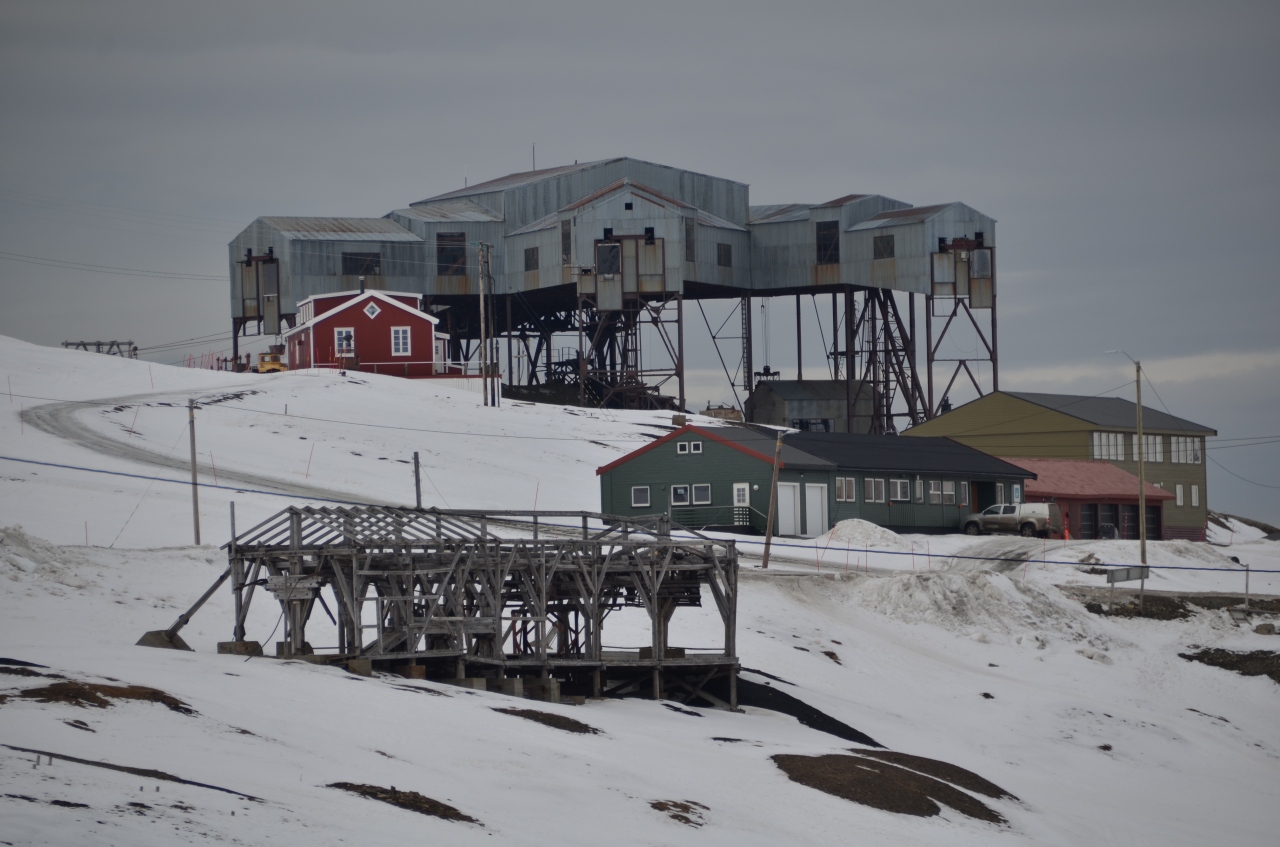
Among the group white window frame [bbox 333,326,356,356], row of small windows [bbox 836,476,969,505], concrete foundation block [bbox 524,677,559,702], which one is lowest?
concrete foundation block [bbox 524,677,559,702]

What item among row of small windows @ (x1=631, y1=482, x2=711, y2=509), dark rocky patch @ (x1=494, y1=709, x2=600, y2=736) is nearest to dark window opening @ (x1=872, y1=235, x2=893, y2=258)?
row of small windows @ (x1=631, y1=482, x2=711, y2=509)

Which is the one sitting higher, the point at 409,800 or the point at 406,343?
the point at 406,343

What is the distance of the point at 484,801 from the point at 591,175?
9749cm

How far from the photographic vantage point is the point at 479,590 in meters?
40.0

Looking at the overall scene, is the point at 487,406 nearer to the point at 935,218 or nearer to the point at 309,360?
the point at 309,360

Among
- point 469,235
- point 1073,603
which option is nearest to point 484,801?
point 1073,603

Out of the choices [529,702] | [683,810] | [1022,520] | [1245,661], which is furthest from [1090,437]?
[683,810]

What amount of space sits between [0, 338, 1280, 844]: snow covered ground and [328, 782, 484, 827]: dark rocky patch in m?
0.34

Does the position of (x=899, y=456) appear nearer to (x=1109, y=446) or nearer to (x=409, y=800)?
(x=1109, y=446)

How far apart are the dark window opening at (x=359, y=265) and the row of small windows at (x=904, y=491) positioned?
50.2 metres

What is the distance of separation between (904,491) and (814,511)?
20.1 ft

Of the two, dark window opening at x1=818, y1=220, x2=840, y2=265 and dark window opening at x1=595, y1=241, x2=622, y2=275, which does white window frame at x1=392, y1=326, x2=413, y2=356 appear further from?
dark window opening at x1=818, y1=220, x2=840, y2=265

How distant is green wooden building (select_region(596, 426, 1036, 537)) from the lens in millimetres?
70812

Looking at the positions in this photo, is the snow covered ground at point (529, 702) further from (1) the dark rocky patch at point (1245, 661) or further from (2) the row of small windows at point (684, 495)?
(2) the row of small windows at point (684, 495)
